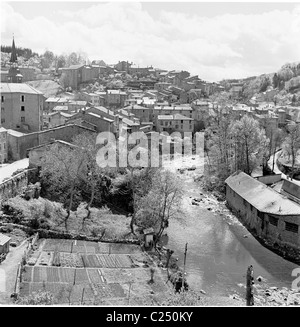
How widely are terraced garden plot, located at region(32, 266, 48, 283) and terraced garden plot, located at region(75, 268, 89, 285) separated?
2.61 ft

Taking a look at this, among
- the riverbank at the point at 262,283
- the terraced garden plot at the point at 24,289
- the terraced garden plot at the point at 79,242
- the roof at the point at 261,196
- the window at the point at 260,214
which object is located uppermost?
the roof at the point at 261,196

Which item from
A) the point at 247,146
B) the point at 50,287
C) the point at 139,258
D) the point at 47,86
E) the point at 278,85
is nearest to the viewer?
the point at 50,287

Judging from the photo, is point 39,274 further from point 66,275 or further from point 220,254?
point 220,254

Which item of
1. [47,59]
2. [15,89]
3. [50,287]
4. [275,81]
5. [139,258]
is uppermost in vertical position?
[47,59]

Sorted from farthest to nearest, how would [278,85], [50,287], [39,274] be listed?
1. [278,85]
2. [39,274]
3. [50,287]

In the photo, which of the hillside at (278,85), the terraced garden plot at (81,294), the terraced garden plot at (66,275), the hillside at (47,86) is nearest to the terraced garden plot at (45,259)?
the terraced garden plot at (66,275)

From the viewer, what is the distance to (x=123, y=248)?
1342 centimetres

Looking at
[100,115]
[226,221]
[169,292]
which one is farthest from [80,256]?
[100,115]

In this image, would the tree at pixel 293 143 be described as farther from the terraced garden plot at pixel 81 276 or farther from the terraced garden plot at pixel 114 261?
the terraced garden plot at pixel 81 276

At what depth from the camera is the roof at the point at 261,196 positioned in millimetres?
15351

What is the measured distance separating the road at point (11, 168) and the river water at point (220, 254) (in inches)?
278

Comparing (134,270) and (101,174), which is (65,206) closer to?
(101,174)

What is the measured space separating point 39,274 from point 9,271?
0.73 meters

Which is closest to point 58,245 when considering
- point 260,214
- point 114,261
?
point 114,261
